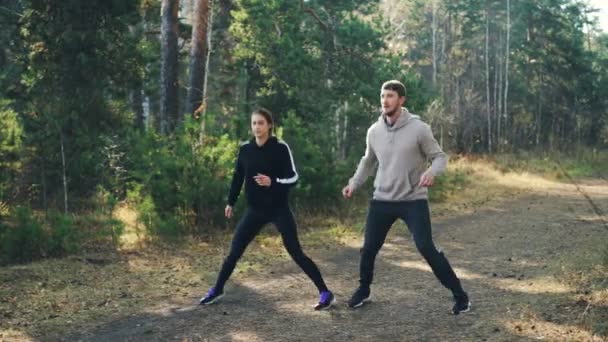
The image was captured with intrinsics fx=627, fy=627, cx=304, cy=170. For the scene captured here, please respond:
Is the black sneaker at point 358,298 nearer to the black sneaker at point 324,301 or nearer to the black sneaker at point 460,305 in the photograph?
the black sneaker at point 324,301

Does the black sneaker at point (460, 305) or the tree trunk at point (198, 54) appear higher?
the tree trunk at point (198, 54)

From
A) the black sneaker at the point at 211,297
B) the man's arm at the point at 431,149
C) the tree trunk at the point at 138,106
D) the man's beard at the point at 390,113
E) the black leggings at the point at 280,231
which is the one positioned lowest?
the black sneaker at the point at 211,297

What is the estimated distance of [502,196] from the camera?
18047 mm

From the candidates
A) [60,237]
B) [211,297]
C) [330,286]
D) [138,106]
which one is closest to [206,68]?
[60,237]

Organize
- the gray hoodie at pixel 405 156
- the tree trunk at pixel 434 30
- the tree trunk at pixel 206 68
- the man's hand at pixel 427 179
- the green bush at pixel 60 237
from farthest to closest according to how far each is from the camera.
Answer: the tree trunk at pixel 434 30 → the tree trunk at pixel 206 68 → the green bush at pixel 60 237 → the gray hoodie at pixel 405 156 → the man's hand at pixel 427 179

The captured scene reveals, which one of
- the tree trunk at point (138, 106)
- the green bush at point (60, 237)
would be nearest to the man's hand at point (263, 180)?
the green bush at point (60, 237)

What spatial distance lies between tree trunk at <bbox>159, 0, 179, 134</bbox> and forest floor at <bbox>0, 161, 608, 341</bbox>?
444cm

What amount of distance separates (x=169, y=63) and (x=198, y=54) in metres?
1.12

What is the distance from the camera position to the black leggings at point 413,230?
592 cm

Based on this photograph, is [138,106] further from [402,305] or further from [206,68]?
[402,305]

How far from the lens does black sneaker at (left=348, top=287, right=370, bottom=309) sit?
658 cm

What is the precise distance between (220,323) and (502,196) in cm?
1352

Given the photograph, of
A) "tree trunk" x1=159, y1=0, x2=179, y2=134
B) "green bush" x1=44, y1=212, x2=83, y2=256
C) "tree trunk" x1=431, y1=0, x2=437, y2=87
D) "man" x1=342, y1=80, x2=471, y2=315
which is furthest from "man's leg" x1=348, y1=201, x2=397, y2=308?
"tree trunk" x1=431, y1=0, x2=437, y2=87

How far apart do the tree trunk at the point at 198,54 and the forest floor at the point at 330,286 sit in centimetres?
392
